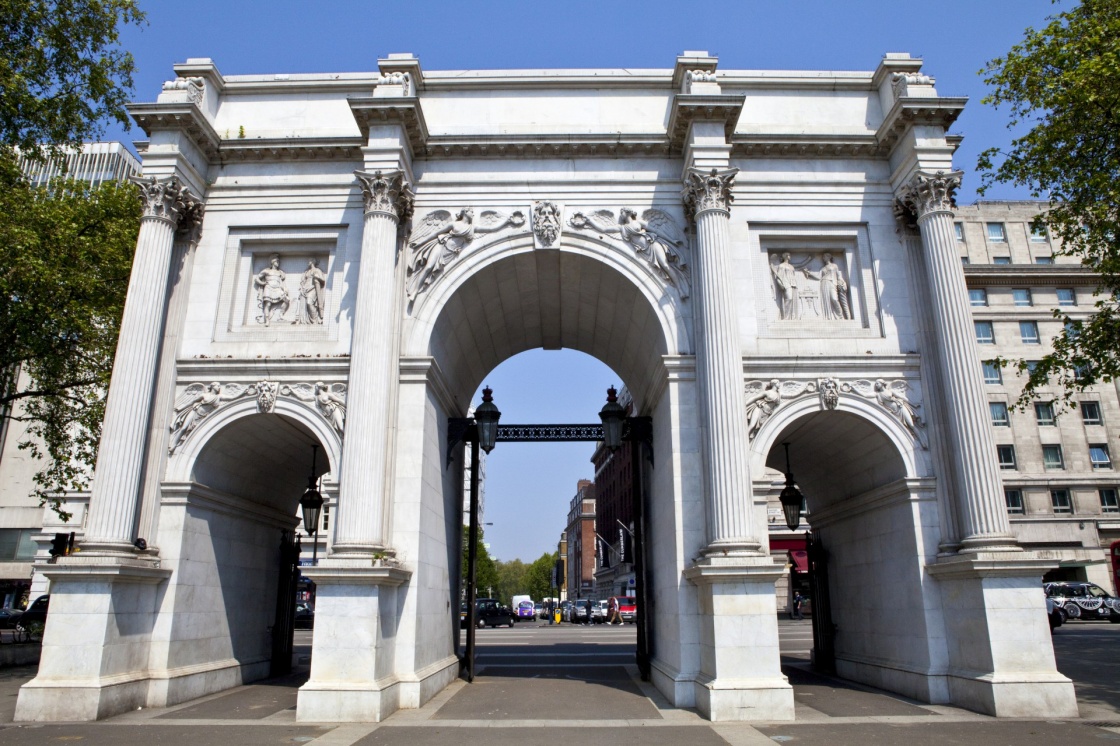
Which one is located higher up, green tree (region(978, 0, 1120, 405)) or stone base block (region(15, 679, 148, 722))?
green tree (region(978, 0, 1120, 405))

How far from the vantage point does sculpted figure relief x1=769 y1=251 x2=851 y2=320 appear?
54.2ft

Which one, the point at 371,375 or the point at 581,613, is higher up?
the point at 371,375

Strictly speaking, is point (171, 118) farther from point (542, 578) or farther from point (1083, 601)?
point (542, 578)

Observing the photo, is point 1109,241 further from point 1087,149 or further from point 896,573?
point 896,573

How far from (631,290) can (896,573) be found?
26.8 ft

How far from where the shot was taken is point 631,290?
16891mm

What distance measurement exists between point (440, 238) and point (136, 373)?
6.78 metres

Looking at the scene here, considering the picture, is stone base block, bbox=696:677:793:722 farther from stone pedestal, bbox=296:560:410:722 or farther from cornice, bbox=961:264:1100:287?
cornice, bbox=961:264:1100:287

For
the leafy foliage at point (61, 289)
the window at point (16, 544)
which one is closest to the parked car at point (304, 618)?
the window at point (16, 544)

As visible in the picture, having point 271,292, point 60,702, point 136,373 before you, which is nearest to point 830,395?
point 271,292

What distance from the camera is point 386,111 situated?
16016 millimetres

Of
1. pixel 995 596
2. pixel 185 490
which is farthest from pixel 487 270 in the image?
pixel 995 596

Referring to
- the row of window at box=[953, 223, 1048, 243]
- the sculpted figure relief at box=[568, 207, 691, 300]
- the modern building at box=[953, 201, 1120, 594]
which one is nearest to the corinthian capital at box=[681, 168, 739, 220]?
the sculpted figure relief at box=[568, 207, 691, 300]

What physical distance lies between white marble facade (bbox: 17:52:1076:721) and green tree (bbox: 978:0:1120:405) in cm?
358
